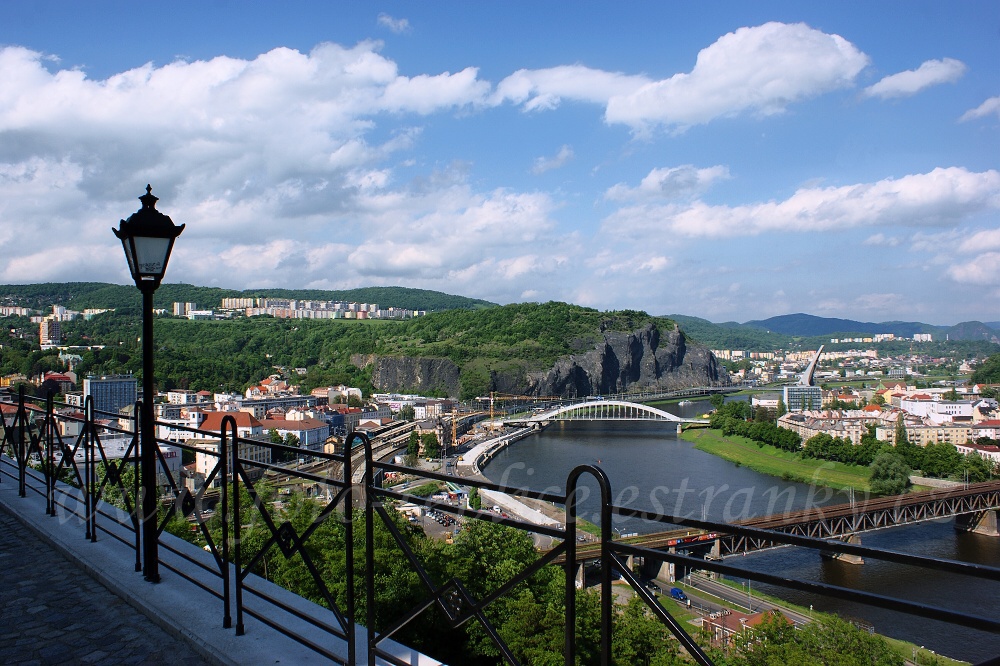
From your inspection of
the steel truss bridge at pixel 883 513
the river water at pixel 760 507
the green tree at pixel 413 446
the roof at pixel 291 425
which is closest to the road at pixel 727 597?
the river water at pixel 760 507

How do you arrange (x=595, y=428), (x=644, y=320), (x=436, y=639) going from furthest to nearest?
(x=644, y=320) → (x=595, y=428) → (x=436, y=639)

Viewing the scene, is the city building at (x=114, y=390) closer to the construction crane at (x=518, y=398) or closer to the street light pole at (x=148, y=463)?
the street light pole at (x=148, y=463)

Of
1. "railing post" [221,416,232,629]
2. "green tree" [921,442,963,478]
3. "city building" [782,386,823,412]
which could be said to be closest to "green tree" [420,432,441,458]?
"green tree" [921,442,963,478]

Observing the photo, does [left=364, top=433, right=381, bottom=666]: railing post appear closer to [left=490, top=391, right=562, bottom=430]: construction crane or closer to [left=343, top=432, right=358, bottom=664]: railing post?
[left=343, top=432, right=358, bottom=664]: railing post

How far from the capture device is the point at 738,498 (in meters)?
22.4

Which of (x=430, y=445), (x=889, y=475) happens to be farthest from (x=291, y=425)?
(x=889, y=475)

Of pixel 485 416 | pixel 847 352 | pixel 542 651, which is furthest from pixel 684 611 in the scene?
pixel 847 352

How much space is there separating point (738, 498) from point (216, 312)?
8261 centimetres

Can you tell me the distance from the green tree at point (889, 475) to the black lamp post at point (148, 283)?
1050 inches

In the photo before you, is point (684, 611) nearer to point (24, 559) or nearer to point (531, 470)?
point (24, 559)

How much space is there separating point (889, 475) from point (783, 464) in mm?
5494

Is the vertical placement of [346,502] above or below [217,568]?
above

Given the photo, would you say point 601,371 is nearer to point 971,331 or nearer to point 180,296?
point 180,296

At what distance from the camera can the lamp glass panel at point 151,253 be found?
109 inches
